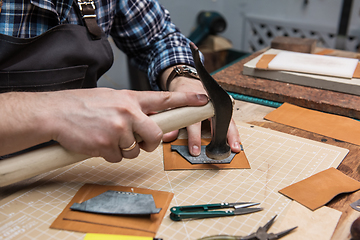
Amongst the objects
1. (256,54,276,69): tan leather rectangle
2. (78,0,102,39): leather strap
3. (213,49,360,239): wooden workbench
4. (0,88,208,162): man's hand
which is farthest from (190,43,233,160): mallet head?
(256,54,276,69): tan leather rectangle

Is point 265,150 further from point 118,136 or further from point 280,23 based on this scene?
point 280,23

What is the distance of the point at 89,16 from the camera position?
113 cm

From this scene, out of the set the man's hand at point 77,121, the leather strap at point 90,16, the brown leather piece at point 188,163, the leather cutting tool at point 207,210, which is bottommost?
the brown leather piece at point 188,163

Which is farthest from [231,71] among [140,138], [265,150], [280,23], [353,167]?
[280,23]

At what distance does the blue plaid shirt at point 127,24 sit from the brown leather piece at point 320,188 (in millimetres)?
734

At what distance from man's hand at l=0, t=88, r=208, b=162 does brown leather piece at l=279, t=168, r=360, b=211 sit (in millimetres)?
412

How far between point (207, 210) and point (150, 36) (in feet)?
3.14

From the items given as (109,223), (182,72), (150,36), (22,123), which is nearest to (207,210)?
(109,223)

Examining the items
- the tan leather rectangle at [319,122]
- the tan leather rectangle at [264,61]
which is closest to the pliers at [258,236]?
the tan leather rectangle at [319,122]

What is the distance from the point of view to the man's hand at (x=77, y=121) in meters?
0.71

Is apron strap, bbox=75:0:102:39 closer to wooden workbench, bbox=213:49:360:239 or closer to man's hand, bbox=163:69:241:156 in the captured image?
man's hand, bbox=163:69:241:156

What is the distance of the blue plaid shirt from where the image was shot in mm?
996

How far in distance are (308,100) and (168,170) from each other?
75 centimetres

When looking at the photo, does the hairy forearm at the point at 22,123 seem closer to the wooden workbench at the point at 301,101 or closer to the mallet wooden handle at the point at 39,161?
the mallet wooden handle at the point at 39,161
